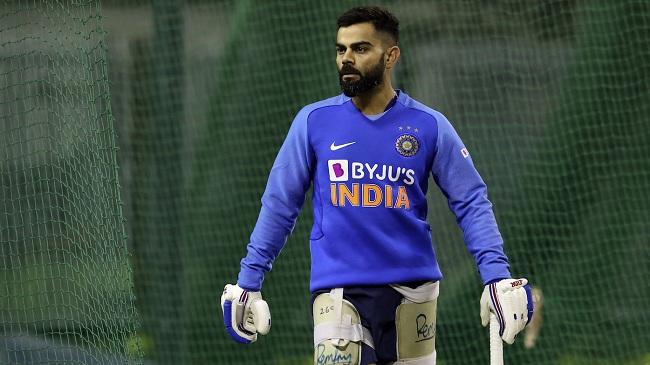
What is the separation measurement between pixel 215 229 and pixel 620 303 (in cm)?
272

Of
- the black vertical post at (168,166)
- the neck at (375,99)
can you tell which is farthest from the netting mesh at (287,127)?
the neck at (375,99)

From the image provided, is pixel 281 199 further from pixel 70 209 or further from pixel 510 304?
pixel 70 209

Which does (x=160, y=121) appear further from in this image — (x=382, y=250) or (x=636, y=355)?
(x=382, y=250)

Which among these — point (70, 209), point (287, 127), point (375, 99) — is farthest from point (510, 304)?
point (287, 127)

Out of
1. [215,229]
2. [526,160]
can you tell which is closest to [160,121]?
[215,229]

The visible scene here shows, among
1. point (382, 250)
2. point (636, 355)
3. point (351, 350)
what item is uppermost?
point (382, 250)

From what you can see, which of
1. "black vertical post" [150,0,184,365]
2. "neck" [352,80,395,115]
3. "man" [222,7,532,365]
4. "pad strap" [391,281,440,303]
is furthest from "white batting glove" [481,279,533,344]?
"black vertical post" [150,0,184,365]

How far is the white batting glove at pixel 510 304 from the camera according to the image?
4.73 m

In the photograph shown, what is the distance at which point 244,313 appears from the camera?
495cm

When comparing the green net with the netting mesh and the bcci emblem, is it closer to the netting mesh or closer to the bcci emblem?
the netting mesh

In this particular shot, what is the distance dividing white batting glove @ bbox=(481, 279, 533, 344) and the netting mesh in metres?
4.07

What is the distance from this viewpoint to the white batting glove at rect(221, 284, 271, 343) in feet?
16.1

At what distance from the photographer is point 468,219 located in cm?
488

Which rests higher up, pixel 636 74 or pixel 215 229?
pixel 636 74
